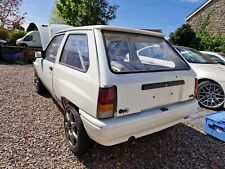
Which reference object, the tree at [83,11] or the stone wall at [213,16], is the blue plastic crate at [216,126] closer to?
the tree at [83,11]

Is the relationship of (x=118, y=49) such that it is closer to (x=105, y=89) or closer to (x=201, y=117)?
(x=105, y=89)

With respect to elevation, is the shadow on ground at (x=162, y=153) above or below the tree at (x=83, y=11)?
below

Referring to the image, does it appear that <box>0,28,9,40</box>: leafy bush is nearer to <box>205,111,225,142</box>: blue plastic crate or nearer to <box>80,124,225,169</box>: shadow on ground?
<box>80,124,225,169</box>: shadow on ground

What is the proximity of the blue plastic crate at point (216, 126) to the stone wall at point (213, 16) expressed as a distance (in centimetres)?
1893

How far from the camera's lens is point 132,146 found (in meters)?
3.00

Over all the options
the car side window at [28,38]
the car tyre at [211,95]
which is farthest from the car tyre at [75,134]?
the car side window at [28,38]

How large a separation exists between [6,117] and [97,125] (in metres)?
2.33

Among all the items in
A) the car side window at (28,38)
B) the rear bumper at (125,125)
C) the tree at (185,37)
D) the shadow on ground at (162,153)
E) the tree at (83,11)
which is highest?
the tree at (83,11)

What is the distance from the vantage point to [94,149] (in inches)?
113

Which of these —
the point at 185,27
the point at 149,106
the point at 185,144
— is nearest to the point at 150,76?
the point at 149,106

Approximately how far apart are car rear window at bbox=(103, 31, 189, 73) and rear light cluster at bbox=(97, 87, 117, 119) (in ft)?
0.91

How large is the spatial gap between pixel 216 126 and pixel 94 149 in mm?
2035

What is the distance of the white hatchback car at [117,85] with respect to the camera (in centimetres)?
221

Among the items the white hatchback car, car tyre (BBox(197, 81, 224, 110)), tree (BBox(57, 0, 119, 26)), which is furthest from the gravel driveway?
tree (BBox(57, 0, 119, 26))
